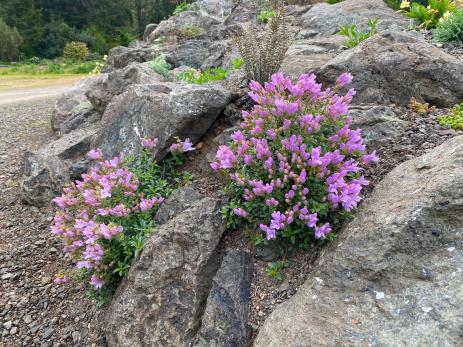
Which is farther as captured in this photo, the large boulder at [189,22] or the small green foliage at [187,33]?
the large boulder at [189,22]

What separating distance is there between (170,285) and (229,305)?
0.56 meters

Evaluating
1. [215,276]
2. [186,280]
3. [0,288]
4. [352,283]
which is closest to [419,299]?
[352,283]

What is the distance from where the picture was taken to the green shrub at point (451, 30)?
588 cm

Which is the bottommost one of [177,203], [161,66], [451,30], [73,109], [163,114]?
[73,109]

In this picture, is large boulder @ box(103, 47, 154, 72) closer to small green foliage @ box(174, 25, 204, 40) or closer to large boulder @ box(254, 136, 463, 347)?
small green foliage @ box(174, 25, 204, 40)

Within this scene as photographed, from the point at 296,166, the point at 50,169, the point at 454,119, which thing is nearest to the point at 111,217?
the point at 296,166

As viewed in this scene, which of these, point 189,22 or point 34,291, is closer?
point 34,291

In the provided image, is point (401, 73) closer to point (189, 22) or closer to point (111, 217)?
point (111, 217)

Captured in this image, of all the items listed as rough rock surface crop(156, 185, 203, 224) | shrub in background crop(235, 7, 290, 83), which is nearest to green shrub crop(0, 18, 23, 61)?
shrub in background crop(235, 7, 290, 83)

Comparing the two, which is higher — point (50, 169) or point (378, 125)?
point (378, 125)

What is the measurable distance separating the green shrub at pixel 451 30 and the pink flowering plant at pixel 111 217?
434 centimetres

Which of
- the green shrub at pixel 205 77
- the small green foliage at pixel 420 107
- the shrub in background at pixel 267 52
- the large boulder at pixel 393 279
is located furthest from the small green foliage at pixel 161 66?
the large boulder at pixel 393 279

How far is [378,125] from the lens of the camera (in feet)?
13.2

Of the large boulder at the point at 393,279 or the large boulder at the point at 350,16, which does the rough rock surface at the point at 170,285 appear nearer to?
the large boulder at the point at 393,279
